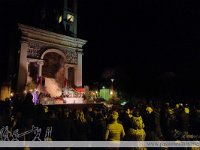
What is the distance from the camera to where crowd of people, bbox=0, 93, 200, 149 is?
7797 mm

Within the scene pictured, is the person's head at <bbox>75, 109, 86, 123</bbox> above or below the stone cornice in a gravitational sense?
below

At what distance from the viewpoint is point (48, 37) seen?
32469 mm

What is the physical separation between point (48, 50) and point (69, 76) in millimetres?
5932

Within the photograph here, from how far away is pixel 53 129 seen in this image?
26.1 ft

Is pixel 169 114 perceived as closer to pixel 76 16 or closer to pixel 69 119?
pixel 69 119

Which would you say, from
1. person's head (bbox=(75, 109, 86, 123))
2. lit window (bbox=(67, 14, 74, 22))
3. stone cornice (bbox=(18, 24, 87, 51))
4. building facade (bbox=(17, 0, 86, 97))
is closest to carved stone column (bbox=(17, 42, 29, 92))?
building facade (bbox=(17, 0, 86, 97))

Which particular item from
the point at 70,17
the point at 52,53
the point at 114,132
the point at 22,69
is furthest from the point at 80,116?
A: the point at 70,17

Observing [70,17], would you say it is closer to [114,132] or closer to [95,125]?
[95,125]

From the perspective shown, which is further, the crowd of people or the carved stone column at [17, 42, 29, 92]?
the carved stone column at [17, 42, 29, 92]

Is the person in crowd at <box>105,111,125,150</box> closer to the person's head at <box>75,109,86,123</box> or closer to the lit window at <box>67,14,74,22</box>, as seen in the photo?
the person's head at <box>75,109,86,123</box>

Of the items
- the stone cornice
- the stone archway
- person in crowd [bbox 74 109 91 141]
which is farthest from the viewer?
the stone archway

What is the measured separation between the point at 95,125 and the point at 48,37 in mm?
25889

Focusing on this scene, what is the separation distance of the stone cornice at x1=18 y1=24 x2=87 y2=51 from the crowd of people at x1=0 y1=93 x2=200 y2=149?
68.2 ft

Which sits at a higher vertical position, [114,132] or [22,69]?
[22,69]
